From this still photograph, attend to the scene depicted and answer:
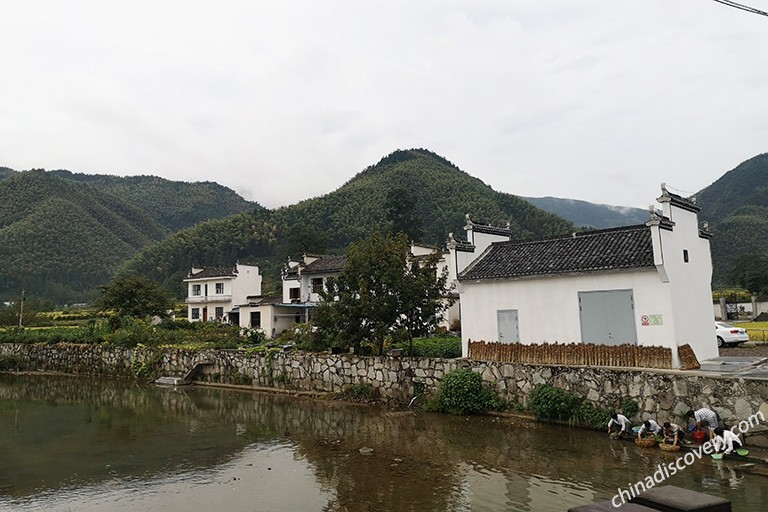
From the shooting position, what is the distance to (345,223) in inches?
3907

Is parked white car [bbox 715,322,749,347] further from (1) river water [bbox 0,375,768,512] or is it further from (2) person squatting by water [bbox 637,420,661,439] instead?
(1) river water [bbox 0,375,768,512]

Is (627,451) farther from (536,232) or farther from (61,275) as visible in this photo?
(61,275)

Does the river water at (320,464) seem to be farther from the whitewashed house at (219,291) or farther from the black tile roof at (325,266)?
the whitewashed house at (219,291)

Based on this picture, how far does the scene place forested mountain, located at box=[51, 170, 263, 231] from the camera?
486 feet

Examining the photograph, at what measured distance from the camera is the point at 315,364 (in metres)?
24.3

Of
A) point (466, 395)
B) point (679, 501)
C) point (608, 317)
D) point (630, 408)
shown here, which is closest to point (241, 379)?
point (466, 395)

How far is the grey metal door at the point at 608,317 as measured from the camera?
1762 centimetres

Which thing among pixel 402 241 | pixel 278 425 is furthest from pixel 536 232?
pixel 278 425

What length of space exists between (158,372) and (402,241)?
1808cm

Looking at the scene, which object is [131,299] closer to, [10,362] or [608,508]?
[10,362]

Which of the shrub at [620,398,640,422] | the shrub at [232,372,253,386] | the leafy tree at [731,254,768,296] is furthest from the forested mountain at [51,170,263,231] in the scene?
the shrub at [620,398,640,422]

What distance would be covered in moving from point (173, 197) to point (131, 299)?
126m

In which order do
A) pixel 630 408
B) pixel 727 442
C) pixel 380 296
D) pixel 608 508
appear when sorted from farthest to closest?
pixel 380 296 → pixel 630 408 → pixel 727 442 → pixel 608 508

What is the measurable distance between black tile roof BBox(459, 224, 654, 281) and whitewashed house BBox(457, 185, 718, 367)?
0.13ft
